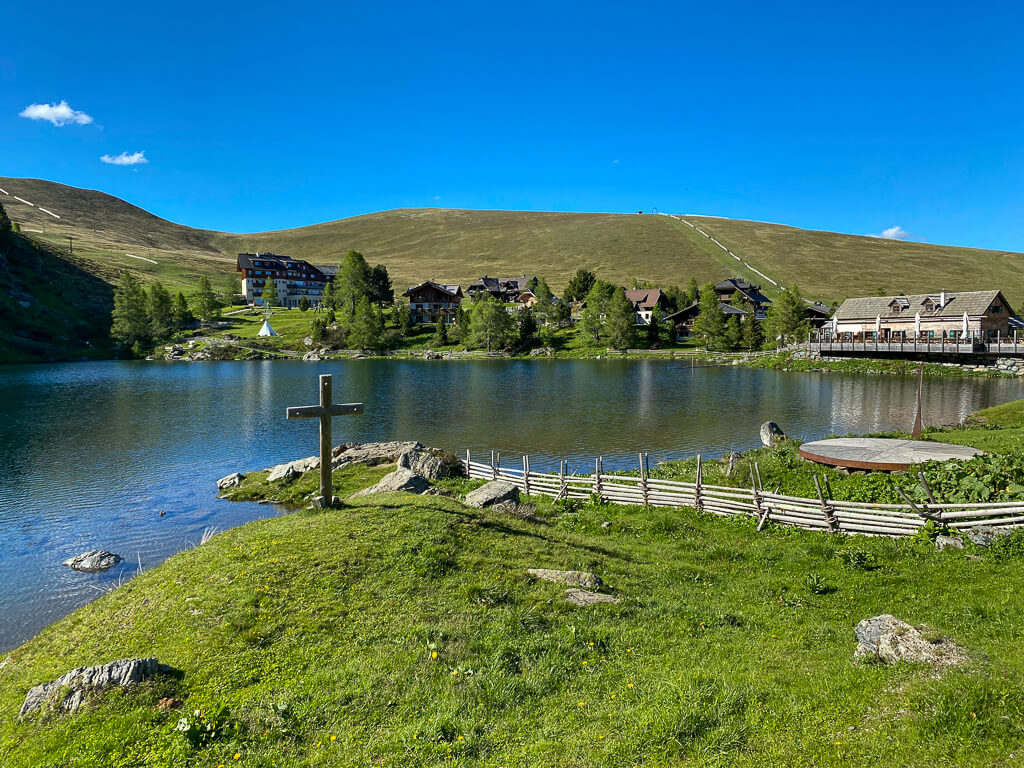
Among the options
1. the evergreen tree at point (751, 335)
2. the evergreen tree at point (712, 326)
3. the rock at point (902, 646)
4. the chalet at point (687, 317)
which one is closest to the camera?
the rock at point (902, 646)

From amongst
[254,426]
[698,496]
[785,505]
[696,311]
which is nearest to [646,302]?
[696,311]

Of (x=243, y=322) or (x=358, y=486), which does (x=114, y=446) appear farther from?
(x=243, y=322)

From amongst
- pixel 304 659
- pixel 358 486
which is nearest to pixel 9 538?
pixel 358 486

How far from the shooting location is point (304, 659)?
8719 mm

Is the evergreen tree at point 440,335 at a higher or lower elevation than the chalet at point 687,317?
lower

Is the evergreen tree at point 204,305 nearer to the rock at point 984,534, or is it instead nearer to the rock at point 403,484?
the rock at point 403,484

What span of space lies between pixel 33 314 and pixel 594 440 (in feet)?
472

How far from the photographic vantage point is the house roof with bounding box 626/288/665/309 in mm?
144762

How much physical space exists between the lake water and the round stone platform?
11307 mm

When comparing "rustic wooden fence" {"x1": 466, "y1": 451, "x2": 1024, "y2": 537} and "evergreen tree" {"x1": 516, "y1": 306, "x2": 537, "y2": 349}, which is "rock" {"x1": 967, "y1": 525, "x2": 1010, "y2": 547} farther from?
"evergreen tree" {"x1": 516, "y1": 306, "x2": 537, "y2": 349}

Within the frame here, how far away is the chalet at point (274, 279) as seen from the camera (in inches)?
7180

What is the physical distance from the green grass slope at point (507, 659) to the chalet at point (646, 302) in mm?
132621

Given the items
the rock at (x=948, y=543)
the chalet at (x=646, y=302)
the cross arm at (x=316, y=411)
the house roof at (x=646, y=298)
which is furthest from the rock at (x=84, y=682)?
the house roof at (x=646, y=298)

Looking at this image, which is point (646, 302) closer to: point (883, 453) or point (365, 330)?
point (365, 330)
